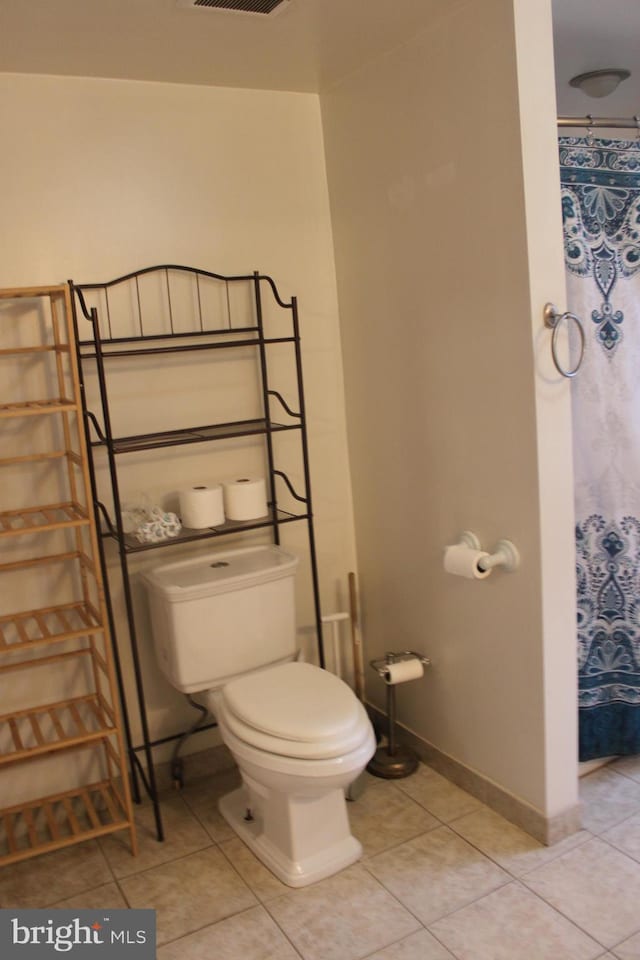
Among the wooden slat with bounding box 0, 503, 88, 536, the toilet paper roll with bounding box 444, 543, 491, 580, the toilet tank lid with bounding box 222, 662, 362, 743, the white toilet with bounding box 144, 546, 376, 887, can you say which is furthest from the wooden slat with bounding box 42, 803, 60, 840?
the toilet paper roll with bounding box 444, 543, 491, 580

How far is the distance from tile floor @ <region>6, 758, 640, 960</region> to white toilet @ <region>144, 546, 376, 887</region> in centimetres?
8

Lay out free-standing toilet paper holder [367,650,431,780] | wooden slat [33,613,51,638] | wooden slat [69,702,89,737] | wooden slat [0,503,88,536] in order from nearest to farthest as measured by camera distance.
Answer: wooden slat [0,503,88,536] < wooden slat [33,613,51,638] < wooden slat [69,702,89,737] < free-standing toilet paper holder [367,650,431,780]

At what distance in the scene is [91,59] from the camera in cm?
229

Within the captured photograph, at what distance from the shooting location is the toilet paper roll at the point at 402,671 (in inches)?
105

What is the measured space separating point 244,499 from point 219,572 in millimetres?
239

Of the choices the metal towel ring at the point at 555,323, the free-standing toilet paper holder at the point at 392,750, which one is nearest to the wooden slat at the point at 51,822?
the free-standing toilet paper holder at the point at 392,750

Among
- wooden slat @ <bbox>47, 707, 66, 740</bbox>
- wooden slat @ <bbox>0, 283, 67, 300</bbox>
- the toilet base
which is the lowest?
the toilet base

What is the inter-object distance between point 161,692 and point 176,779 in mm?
292

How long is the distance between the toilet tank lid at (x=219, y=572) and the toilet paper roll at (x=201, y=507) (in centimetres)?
15

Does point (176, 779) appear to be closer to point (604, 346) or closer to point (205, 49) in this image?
point (604, 346)

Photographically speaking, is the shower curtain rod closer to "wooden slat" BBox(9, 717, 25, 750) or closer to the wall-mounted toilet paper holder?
the wall-mounted toilet paper holder

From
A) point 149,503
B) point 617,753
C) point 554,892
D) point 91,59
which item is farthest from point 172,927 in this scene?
point 91,59

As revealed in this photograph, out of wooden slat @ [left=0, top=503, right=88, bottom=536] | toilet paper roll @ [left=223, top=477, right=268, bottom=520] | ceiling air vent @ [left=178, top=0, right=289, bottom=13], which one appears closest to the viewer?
ceiling air vent @ [left=178, top=0, right=289, bottom=13]

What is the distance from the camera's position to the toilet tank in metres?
2.47
